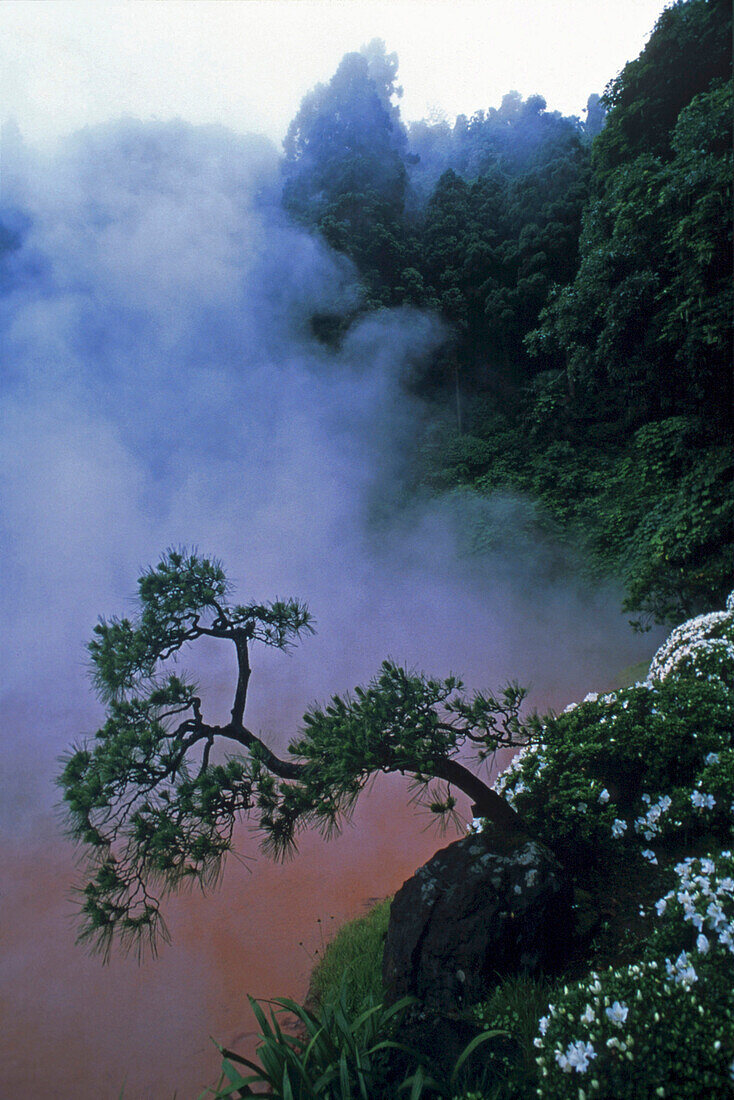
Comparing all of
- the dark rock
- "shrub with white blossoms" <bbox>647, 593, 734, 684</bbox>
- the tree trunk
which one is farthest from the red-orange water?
"shrub with white blossoms" <bbox>647, 593, 734, 684</bbox>

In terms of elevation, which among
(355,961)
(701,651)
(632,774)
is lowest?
(632,774)

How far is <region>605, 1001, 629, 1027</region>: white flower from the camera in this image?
1.14 m

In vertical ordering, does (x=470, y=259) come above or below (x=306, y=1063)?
above

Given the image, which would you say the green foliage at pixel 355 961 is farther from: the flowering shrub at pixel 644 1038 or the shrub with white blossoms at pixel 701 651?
the shrub with white blossoms at pixel 701 651

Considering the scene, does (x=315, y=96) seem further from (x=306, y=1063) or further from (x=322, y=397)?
(x=306, y=1063)

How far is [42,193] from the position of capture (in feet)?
20.7

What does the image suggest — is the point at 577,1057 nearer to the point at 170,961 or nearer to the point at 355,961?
the point at 355,961

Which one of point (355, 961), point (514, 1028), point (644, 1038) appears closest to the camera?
point (644, 1038)

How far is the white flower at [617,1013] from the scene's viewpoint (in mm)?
1142

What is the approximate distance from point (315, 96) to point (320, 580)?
23.3 feet

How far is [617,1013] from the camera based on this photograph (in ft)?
3.77

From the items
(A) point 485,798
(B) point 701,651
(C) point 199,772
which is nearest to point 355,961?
(A) point 485,798

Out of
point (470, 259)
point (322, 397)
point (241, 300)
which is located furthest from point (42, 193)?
point (470, 259)

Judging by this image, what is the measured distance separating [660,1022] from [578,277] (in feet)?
19.5
